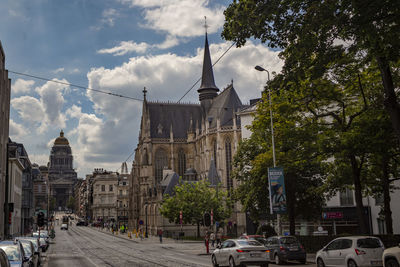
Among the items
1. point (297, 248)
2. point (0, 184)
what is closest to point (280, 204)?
point (297, 248)

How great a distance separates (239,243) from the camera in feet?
57.3

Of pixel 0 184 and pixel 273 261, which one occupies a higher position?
pixel 0 184

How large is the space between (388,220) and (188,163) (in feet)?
221

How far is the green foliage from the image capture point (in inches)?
2111

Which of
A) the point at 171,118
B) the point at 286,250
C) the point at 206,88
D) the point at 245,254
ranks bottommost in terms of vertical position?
the point at 286,250

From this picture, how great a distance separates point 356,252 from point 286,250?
18.1 feet

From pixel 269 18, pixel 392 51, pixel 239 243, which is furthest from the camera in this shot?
pixel 239 243

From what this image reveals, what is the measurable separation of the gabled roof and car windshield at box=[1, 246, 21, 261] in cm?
6428

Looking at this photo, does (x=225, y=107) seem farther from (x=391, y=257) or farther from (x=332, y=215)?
(x=391, y=257)

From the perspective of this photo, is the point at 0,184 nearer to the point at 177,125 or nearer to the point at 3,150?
the point at 3,150

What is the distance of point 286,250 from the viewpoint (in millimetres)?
19516

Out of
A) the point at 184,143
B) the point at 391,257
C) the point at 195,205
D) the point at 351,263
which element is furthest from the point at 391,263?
the point at 184,143

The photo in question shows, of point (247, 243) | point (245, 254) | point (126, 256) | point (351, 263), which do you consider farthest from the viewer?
point (126, 256)

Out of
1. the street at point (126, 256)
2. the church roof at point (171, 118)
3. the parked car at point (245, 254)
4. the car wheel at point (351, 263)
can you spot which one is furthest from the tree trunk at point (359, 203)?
the church roof at point (171, 118)
